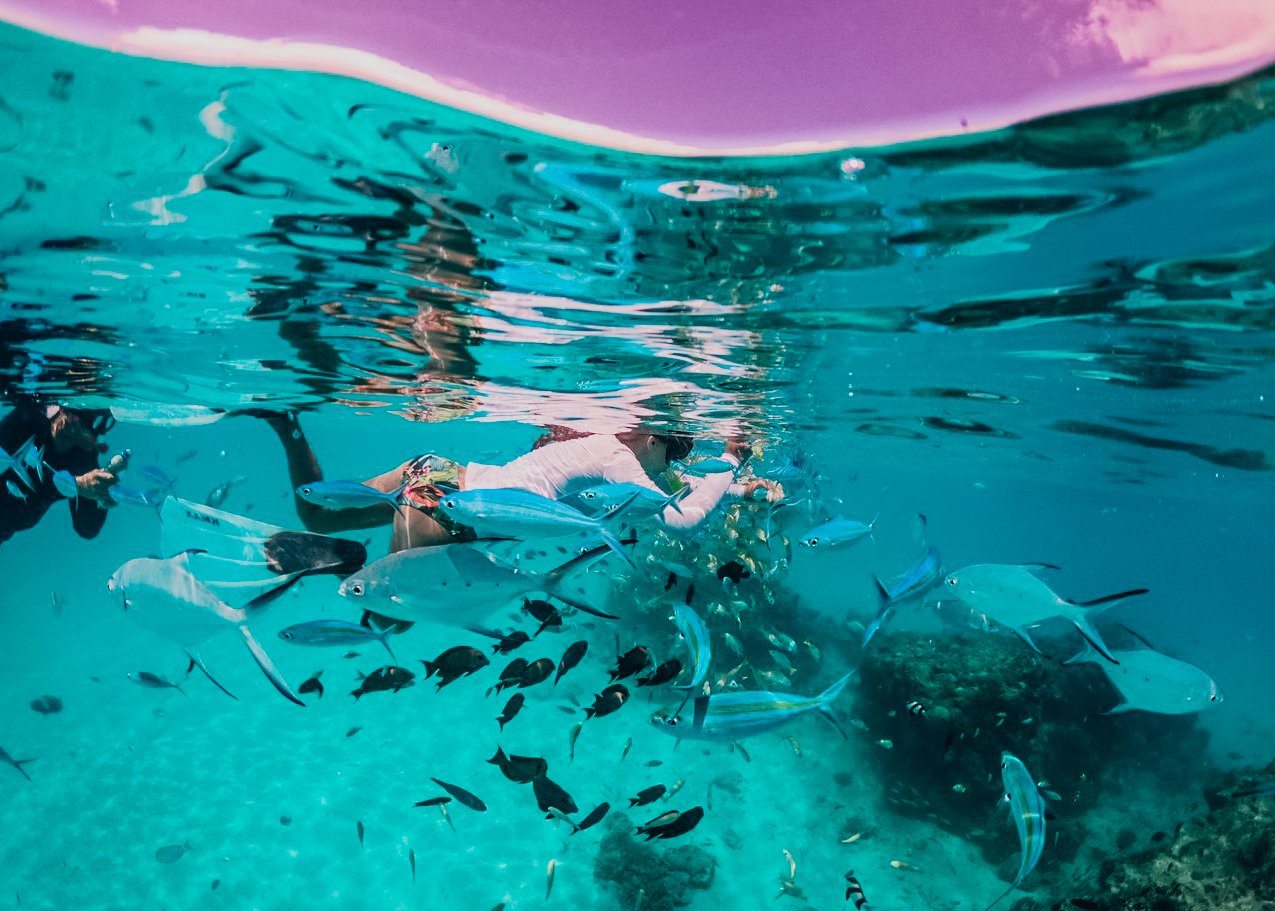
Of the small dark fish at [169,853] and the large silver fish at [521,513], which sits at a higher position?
the large silver fish at [521,513]

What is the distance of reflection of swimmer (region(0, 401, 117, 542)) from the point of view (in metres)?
9.14

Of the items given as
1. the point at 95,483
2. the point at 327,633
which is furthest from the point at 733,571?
the point at 95,483

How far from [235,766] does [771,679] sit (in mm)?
12605

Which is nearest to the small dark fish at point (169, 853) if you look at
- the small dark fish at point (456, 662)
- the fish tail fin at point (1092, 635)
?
the small dark fish at point (456, 662)

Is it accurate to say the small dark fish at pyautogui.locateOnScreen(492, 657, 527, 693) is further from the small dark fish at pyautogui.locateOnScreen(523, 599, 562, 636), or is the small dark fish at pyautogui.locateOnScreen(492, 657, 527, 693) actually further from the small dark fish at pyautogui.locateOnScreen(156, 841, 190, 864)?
the small dark fish at pyautogui.locateOnScreen(156, 841, 190, 864)

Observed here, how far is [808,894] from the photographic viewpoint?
10477mm

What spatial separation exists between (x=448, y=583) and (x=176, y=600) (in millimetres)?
2194

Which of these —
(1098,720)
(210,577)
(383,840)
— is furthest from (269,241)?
(1098,720)

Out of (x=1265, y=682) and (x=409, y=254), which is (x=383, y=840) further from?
(x=1265, y=682)

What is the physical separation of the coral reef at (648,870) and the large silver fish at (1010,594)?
24.5 feet

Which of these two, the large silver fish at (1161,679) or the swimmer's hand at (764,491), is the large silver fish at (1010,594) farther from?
the swimmer's hand at (764,491)

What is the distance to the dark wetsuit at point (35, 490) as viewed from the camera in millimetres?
9227

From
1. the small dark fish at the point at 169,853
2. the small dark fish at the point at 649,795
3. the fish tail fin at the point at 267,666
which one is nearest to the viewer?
the fish tail fin at the point at 267,666

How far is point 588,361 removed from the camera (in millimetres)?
12703
